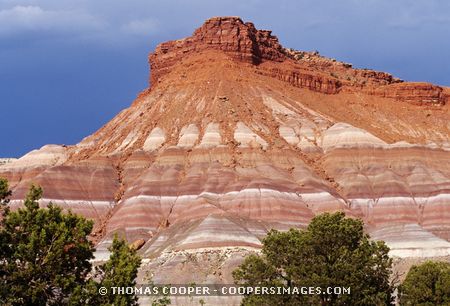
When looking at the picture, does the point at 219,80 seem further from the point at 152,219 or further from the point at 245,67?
the point at 152,219

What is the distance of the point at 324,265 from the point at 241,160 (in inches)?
2705

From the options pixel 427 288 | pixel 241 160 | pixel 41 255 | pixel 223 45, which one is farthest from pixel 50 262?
pixel 223 45

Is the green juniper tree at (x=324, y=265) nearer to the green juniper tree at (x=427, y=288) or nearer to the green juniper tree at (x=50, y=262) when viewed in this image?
the green juniper tree at (x=427, y=288)

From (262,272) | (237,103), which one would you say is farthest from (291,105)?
(262,272)

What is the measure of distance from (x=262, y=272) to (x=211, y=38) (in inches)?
3939

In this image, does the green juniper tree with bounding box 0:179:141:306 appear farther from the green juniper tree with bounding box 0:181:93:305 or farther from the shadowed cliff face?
the shadowed cliff face

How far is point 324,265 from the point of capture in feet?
164

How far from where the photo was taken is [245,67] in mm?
145125

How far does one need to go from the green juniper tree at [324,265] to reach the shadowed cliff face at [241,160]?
36.8 meters

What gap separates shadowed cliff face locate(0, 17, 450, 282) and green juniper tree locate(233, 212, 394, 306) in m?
36.8

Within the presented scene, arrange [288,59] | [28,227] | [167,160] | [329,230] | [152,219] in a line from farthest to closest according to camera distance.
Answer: [288,59]
[167,160]
[152,219]
[329,230]
[28,227]

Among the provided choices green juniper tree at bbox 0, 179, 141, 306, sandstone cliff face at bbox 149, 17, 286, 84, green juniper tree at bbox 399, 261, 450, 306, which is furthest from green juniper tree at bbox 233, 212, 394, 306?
sandstone cliff face at bbox 149, 17, 286, 84

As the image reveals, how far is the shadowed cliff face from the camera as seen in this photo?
10531 centimetres

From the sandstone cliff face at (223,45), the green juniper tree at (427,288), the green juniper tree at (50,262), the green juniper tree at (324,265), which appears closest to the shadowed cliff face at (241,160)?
the sandstone cliff face at (223,45)
